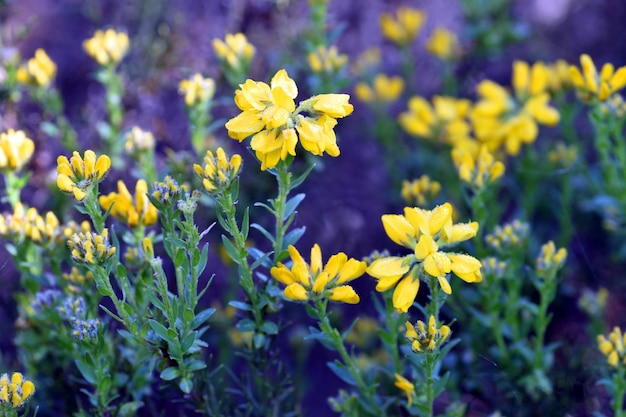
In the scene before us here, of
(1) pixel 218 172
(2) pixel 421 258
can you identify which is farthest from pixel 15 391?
(2) pixel 421 258

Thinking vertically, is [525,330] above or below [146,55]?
below

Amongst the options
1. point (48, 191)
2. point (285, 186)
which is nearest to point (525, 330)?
point (285, 186)

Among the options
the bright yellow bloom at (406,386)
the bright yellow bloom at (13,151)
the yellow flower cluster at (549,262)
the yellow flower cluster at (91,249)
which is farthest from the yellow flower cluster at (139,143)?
the yellow flower cluster at (549,262)

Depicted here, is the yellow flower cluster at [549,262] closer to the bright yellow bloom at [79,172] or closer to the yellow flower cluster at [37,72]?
the bright yellow bloom at [79,172]

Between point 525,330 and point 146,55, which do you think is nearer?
point 525,330

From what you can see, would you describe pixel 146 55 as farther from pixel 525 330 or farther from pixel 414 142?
pixel 525 330

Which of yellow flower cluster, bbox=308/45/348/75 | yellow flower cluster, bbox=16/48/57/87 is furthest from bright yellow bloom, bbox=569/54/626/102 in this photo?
yellow flower cluster, bbox=16/48/57/87

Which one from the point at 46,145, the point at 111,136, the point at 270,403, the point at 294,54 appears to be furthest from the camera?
the point at 294,54
